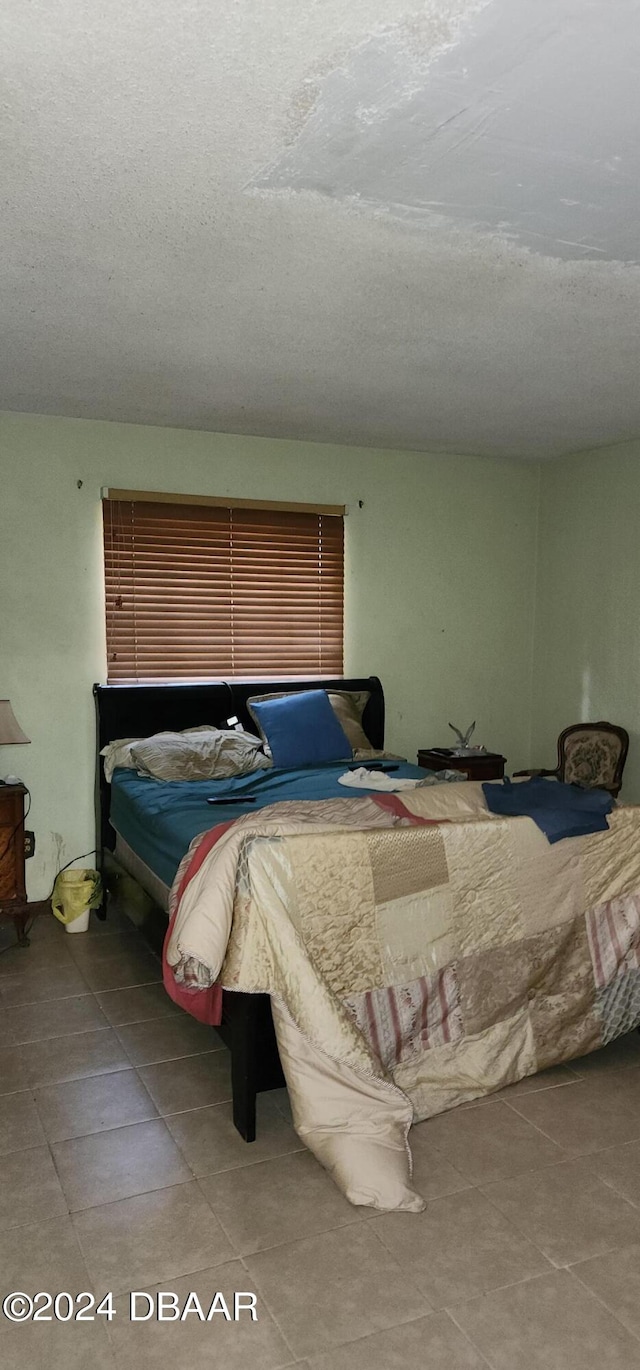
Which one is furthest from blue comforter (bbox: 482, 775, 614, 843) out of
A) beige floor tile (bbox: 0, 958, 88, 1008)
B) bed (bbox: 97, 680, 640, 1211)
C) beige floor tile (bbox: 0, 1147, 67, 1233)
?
beige floor tile (bbox: 0, 958, 88, 1008)

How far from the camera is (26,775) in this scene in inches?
183

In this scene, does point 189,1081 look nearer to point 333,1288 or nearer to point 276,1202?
point 276,1202

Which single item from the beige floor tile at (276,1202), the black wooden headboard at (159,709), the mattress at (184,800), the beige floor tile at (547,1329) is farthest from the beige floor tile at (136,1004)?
the beige floor tile at (547,1329)

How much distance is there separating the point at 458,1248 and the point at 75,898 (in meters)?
2.65

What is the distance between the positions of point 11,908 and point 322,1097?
221 centimetres

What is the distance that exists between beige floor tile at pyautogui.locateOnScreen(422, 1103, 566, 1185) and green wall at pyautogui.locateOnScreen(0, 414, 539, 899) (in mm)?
2672

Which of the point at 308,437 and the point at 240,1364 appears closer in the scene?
the point at 240,1364

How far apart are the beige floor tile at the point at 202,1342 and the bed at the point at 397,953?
1.49 ft

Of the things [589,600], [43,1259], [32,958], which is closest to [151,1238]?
[43,1259]

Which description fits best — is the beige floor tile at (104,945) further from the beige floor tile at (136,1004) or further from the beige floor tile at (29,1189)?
the beige floor tile at (29,1189)

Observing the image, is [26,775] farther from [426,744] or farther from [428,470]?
[428,470]

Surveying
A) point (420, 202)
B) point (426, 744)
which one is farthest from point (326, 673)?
point (420, 202)

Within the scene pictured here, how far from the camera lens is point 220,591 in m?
5.08

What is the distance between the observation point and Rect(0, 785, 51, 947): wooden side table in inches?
164
